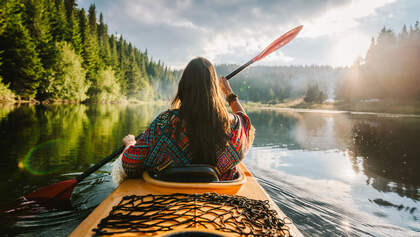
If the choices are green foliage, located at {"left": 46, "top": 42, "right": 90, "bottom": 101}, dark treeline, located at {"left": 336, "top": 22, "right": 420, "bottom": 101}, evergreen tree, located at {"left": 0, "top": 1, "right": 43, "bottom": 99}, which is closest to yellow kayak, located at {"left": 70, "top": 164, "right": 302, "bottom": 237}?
evergreen tree, located at {"left": 0, "top": 1, "right": 43, "bottom": 99}

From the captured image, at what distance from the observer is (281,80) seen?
477ft

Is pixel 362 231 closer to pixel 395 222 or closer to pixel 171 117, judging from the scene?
pixel 395 222

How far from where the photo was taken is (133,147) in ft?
6.68

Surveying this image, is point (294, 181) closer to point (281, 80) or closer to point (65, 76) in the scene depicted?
point (65, 76)

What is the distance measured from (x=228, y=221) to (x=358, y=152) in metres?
9.64

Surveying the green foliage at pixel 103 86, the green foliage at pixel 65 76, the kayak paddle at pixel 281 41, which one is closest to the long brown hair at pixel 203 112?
the kayak paddle at pixel 281 41

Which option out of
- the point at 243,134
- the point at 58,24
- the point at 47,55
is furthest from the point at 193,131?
the point at 58,24

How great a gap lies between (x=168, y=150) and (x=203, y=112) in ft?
1.52

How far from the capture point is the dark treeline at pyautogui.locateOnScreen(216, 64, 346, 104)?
123062mm

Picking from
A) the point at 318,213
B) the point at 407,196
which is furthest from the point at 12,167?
the point at 407,196

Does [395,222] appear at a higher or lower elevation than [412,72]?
lower

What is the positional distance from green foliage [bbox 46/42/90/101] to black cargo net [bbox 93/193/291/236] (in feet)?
104

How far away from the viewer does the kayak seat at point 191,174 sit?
1.89 metres

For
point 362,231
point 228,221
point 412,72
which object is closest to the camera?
point 228,221
